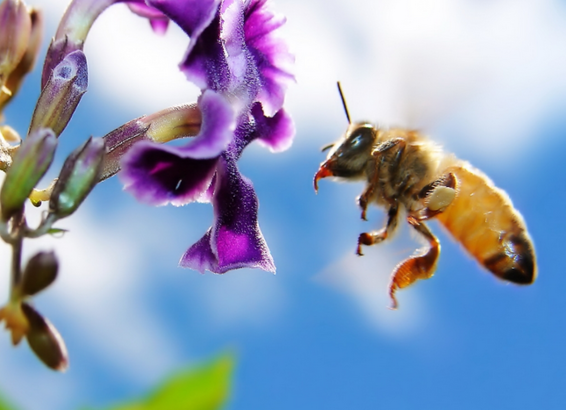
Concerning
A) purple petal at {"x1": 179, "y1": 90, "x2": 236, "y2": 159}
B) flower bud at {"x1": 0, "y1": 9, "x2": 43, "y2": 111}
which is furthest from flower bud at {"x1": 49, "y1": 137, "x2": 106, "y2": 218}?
flower bud at {"x1": 0, "y1": 9, "x2": 43, "y2": 111}

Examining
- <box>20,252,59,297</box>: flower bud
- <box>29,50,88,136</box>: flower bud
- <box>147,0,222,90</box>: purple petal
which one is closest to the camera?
<box>20,252,59,297</box>: flower bud

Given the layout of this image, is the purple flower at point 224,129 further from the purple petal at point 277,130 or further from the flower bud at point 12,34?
the flower bud at point 12,34

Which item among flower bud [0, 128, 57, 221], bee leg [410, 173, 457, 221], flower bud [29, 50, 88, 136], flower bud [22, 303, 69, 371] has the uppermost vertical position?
bee leg [410, 173, 457, 221]

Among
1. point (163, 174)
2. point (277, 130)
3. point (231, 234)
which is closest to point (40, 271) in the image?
point (163, 174)

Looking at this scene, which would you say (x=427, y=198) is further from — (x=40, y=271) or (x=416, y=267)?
(x=40, y=271)

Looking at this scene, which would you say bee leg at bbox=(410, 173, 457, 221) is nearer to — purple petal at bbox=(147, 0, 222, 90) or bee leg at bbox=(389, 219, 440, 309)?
bee leg at bbox=(389, 219, 440, 309)

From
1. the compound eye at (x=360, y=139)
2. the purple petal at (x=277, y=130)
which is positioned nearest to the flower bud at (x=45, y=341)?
the purple petal at (x=277, y=130)
